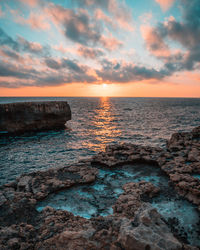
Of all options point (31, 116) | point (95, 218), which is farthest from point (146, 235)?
point (31, 116)

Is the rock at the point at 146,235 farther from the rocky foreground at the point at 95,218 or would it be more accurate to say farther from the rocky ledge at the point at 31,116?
the rocky ledge at the point at 31,116

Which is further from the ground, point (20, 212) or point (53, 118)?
point (53, 118)

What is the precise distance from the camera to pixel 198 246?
3834 millimetres

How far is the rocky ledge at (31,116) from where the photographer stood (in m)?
18.7

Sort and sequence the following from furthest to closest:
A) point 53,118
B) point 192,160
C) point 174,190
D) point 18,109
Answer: point 53,118
point 18,109
point 192,160
point 174,190

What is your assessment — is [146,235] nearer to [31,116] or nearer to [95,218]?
[95,218]

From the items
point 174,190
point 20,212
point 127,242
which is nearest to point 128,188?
point 174,190

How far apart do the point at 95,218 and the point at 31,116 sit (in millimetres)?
17887

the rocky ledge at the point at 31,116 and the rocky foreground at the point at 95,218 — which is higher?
the rocky ledge at the point at 31,116

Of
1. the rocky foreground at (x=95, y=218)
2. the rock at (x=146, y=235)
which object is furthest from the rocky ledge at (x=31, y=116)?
the rock at (x=146, y=235)

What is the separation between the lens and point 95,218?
4.62m

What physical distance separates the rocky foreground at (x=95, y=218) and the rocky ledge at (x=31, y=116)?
525 inches

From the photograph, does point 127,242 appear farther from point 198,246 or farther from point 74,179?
point 74,179

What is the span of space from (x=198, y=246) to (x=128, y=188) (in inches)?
116
